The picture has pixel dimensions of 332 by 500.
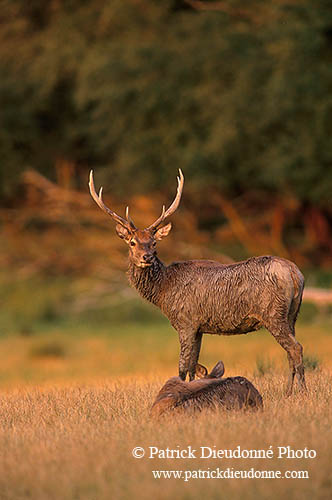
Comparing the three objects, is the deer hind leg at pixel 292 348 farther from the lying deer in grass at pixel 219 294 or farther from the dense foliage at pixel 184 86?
the dense foliage at pixel 184 86

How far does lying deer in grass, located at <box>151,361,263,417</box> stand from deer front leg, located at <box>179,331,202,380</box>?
0.79 meters

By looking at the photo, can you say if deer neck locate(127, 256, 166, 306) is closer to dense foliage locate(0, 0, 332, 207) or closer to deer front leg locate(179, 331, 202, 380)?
deer front leg locate(179, 331, 202, 380)

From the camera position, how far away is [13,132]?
852 inches

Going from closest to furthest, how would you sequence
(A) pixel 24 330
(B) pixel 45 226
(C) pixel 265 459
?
(C) pixel 265 459 < (A) pixel 24 330 < (B) pixel 45 226

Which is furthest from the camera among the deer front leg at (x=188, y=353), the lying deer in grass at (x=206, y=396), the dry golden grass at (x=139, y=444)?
the deer front leg at (x=188, y=353)

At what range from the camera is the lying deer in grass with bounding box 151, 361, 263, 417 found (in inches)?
258

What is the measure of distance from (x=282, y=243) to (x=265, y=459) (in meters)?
16.5

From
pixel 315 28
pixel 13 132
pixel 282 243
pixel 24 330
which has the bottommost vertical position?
pixel 24 330

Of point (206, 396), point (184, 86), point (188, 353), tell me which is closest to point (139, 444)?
point (206, 396)

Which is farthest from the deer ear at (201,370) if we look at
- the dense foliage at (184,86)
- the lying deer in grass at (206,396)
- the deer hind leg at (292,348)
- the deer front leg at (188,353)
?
the dense foliage at (184,86)

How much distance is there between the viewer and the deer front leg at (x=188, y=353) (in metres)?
7.67

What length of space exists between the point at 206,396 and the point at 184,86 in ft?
42.9

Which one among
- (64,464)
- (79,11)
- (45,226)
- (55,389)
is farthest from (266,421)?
(45,226)

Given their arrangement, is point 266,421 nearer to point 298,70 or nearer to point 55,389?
point 55,389
